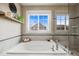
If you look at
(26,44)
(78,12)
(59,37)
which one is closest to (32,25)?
(26,44)

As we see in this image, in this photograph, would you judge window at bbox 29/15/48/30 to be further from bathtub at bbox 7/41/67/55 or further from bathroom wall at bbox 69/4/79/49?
bathroom wall at bbox 69/4/79/49

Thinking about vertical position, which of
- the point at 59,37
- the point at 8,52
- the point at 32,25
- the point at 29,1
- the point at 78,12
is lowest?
the point at 8,52

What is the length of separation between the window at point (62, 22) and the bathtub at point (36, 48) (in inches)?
10.6

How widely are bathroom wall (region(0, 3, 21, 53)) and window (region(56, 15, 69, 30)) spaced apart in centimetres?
59

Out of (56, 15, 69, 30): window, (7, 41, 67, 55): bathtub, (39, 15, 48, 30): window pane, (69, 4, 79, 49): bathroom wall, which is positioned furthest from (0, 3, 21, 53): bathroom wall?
(69, 4, 79, 49): bathroom wall

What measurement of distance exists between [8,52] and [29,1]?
0.76 meters

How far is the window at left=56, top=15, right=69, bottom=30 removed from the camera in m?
1.97

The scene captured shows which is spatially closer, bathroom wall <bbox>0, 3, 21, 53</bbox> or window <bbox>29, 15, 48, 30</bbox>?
bathroom wall <bbox>0, 3, 21, 53</bbox>

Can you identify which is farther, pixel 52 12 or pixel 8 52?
pixel 52 12

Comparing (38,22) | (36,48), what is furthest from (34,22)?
(36,48)

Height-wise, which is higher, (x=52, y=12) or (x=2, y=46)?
(x=52, y=12)

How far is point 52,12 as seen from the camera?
1.95 m

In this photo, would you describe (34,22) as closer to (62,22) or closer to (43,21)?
(43,21)

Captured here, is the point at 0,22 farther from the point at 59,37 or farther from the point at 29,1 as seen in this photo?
the point at 59,37
